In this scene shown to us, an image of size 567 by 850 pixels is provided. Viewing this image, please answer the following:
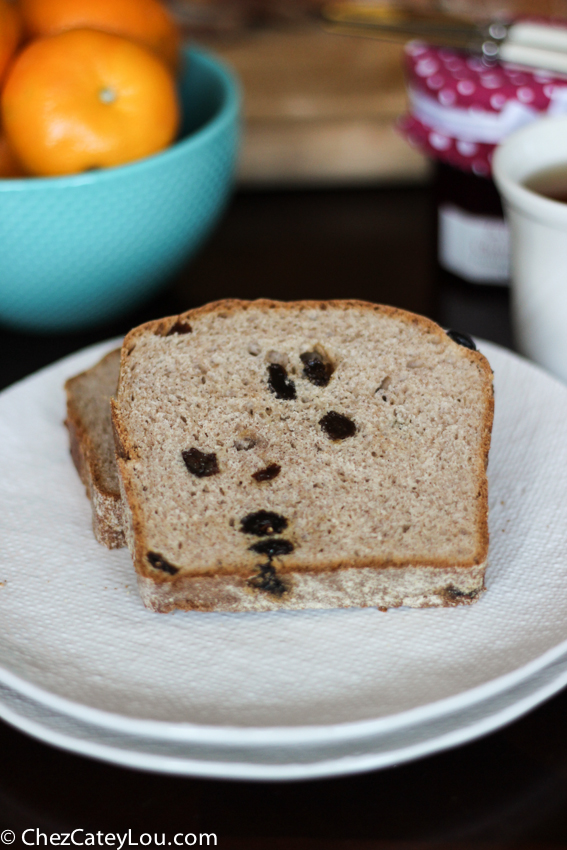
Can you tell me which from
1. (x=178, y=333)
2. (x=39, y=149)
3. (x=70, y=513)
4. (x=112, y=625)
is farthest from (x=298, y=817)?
(x=39, y=149)

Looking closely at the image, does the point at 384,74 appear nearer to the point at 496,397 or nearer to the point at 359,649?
the point at 496,397

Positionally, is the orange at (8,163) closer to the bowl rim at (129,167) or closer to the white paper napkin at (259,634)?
the bowl rim at (129,167)

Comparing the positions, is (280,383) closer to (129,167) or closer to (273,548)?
(273,548)

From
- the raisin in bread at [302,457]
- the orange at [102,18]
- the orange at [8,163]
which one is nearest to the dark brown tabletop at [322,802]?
the raisin in bread at [302,457]

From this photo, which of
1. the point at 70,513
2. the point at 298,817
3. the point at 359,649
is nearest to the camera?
the point at 298,817

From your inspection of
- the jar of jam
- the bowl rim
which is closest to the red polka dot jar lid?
the jar of jam

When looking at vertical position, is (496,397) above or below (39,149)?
below
